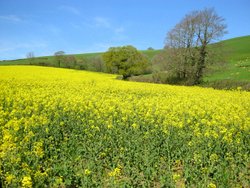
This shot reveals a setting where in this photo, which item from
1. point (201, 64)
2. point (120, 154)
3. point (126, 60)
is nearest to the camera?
point (120, 154)

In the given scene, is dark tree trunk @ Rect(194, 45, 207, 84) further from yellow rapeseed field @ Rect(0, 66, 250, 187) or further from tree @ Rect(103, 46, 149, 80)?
yellow rapeseed field @ Rect(0, 66, 250, 187)

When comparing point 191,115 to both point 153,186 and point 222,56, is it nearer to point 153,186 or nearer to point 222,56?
point 153,186

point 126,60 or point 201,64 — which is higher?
point 126,60

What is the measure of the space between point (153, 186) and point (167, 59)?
35.3m

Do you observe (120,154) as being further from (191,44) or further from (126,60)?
(126,60)

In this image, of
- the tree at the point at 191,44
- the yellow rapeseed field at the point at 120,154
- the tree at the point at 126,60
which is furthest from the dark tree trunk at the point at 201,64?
the yellow rapeseed field at the point at 120,154

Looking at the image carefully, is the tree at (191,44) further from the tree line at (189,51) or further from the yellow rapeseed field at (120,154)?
the yellow rapeseed field at (120,154)

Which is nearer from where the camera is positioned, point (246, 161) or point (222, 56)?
point (246, 161)

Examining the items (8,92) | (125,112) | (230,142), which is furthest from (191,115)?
(8,92)

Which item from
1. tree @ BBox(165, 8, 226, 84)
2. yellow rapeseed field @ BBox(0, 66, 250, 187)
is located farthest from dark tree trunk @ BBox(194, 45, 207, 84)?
yellow rapeseed field @ BBox(0, 66, 250, 187)

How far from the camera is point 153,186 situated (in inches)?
278

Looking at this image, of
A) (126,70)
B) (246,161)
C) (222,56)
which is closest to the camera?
(246,161)

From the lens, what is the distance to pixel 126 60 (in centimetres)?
5691

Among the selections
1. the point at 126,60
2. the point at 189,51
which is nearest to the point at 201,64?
the point at 189,51
